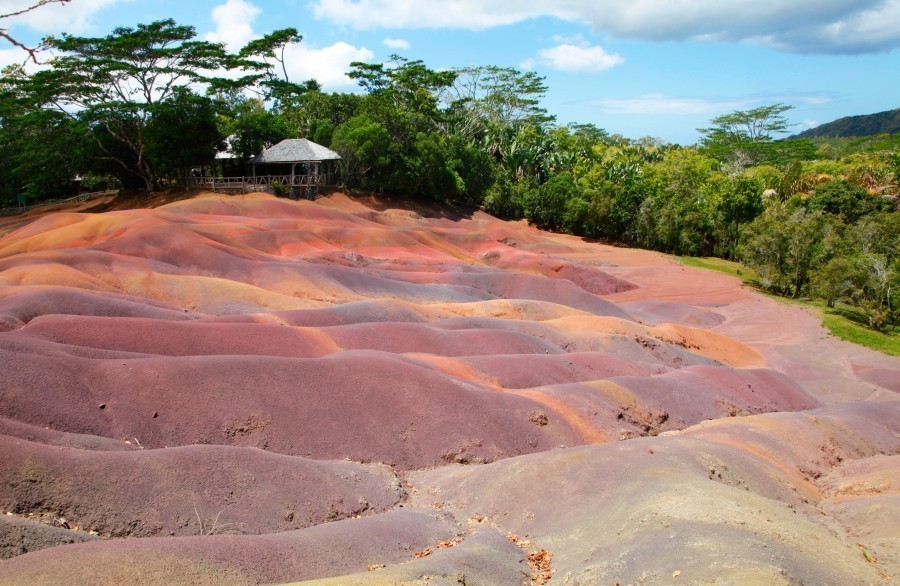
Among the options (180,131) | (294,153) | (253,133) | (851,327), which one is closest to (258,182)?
(294,153)

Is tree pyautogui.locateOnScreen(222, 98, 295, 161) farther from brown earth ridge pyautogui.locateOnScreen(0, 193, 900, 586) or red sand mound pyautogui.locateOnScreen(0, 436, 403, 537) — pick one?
red sand mound pyautogui.locateOnScreen(0, 436, 403, 537)

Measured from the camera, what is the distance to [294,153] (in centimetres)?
5834

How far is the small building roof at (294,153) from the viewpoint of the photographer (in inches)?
2285

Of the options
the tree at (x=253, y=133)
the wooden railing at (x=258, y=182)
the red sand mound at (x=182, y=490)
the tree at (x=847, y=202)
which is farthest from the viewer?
the tree at (x=253, y=133)

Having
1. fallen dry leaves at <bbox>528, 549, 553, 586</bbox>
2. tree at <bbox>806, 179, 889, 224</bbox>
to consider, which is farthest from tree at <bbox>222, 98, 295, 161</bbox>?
fallen dry leaves at <bbox>528, 549, 553, 586</bbox>

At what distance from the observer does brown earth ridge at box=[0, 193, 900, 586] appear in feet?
34.7

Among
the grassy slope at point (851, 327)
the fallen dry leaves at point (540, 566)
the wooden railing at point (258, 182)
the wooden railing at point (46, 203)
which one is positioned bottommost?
the grassy slope at point (851, 327)

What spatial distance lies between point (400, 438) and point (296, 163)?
148 feet

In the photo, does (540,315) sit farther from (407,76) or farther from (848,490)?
(407,76)

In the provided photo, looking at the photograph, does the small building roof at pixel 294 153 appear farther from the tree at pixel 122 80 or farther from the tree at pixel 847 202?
the tree at pixel 847 202

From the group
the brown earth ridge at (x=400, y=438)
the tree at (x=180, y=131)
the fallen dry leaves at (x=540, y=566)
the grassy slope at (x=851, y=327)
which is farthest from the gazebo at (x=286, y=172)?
the fallen dry leaves at (x=540, y=566)

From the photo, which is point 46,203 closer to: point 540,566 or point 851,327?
point 851,327

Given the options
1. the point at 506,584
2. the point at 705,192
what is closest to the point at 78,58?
the point at 705,192

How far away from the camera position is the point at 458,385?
19.6m
